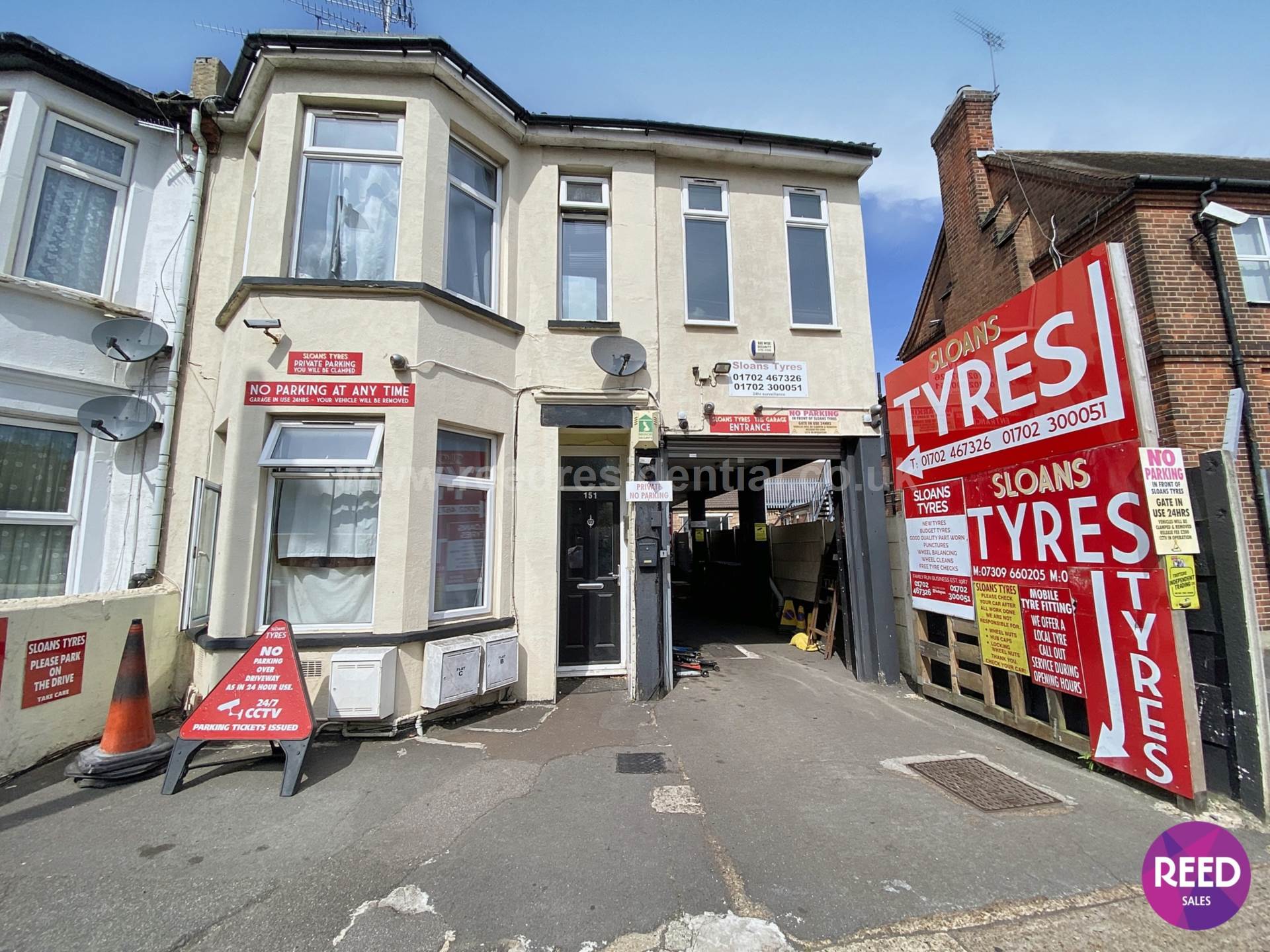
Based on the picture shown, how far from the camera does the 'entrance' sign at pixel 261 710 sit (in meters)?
3.94

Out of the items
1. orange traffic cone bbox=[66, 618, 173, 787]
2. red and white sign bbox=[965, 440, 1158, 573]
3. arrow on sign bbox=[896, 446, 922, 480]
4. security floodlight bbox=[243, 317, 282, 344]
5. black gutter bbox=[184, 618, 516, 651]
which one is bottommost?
orange traffic cone bbox=[66, 618, 173, 787]

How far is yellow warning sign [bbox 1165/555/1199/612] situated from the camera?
11.3 ft

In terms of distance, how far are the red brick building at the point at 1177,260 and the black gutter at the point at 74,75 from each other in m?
13.3

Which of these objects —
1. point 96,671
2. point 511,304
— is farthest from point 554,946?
point 511,304

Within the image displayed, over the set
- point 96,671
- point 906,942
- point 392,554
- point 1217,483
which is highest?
point 1217,483

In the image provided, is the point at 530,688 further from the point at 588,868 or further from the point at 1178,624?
the point at 1178,624

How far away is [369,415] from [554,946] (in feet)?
15.1

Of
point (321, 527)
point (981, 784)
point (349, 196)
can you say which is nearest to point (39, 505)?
point (321, 527)

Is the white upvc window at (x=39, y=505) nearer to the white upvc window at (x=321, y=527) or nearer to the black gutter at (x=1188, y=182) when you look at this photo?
the white upvc window at (x=321, y=527)

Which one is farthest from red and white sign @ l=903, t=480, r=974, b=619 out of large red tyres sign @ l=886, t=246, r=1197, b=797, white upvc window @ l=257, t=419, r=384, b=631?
white upvc window @ l=257, t=419, r=384, b=631

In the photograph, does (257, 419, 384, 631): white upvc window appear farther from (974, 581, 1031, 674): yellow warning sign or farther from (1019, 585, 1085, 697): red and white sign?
(1019, 585, 1085, 697): red and white sign

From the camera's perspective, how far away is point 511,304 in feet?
21.2

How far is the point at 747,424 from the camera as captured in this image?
6488mm

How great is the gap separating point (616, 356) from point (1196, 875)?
585cm
